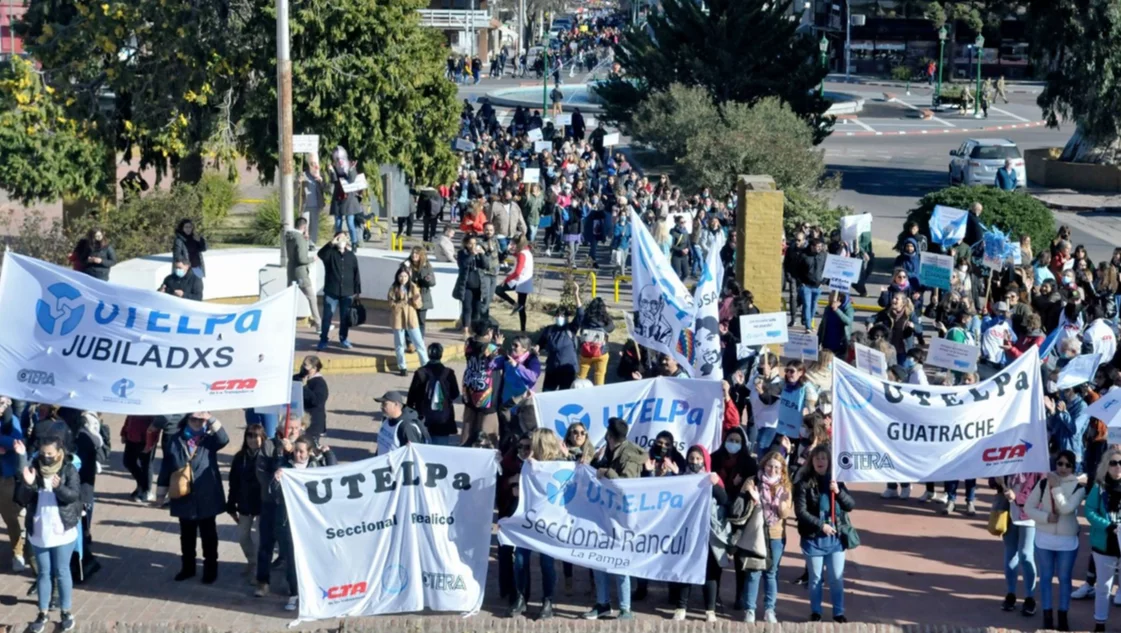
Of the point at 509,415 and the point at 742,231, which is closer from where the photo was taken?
the point at 509,415

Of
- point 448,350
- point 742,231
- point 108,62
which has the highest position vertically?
point 108,62

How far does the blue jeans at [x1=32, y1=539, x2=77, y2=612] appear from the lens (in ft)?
38.3

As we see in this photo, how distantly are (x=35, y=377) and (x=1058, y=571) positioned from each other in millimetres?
7603

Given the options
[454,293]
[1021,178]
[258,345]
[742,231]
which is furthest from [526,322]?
[1021,178]

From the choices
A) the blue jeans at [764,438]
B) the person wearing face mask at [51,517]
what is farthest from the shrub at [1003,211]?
the person wearing face mask at [51,517]

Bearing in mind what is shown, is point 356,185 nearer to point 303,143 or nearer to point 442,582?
point 303,143

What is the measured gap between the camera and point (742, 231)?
64.2 ft

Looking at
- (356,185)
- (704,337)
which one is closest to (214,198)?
(356,185)

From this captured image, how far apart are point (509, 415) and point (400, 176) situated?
1347 centimetres

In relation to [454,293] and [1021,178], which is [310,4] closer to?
[454,293]

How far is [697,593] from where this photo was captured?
12445mm

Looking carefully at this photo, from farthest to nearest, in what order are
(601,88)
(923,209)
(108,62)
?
(601,88)
(108,62)
(923,209)

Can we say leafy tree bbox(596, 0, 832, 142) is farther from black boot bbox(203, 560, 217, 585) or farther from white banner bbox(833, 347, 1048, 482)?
black boot bbox(203, 560, 217, 585)


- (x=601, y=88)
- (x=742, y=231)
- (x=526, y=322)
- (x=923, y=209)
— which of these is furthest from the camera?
(x=601, y=88)
